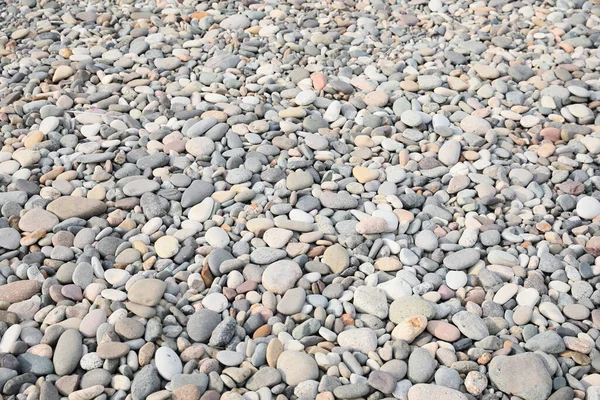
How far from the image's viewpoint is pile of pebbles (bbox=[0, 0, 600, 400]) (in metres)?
1.64

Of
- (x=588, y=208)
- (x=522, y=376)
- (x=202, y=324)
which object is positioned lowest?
(x=588, y=208)

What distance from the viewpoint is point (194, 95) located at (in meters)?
2.71

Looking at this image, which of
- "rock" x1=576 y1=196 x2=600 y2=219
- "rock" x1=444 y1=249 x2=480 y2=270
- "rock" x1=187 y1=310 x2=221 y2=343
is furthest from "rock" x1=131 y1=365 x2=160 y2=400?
"rock" x1=576 y1=196 x2=600 y2=219

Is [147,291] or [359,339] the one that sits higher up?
[147,291]

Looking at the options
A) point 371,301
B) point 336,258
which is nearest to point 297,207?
point 336,258

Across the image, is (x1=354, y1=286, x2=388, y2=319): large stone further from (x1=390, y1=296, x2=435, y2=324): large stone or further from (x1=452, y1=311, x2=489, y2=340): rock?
(x1=452, y1=311, x2=489, y2=340): rock

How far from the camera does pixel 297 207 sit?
215 cm

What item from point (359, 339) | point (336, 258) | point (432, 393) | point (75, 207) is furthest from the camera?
point (75, 207)

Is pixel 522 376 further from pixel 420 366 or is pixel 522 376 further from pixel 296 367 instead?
pixel 296 367

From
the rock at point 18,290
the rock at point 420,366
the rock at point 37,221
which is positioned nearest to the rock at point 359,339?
the rock at point 420,366

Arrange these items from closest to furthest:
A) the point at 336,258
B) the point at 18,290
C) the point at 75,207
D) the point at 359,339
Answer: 1. the point at 359,339
2. the point at 18,290
3. the point at 336,258
4. the point at 75,207

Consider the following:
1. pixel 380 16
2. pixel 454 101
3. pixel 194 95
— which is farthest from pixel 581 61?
pixel 194 95

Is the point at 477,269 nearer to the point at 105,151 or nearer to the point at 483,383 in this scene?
the point at 483,383

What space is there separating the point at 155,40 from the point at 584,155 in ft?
6.57
